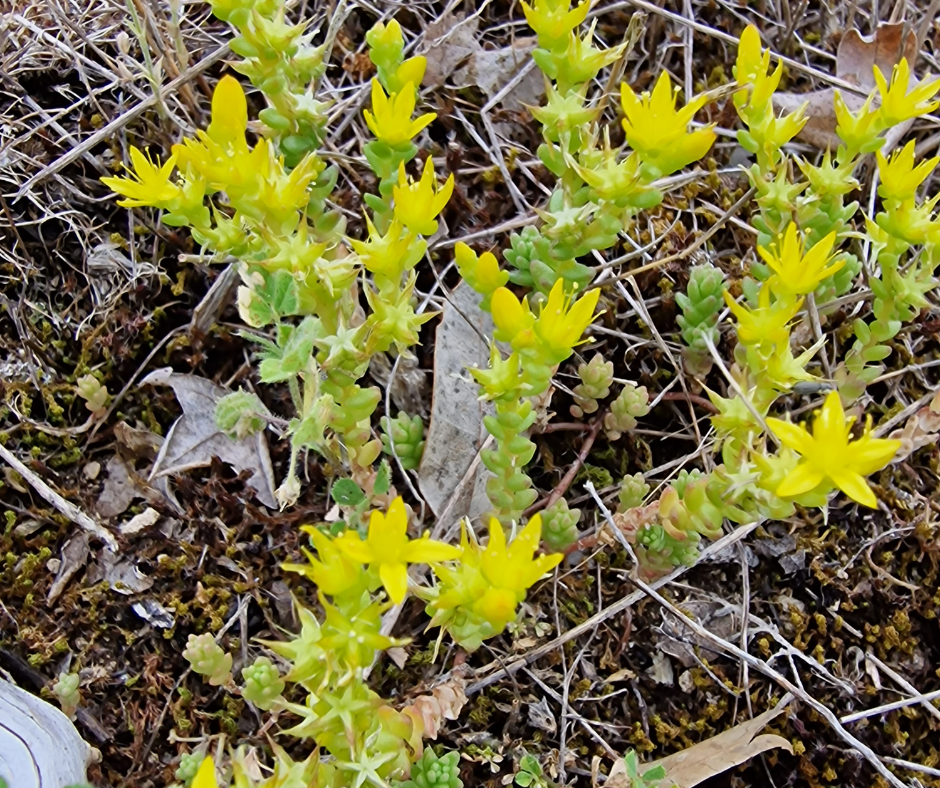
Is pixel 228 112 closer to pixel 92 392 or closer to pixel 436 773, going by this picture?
pixel 92 392

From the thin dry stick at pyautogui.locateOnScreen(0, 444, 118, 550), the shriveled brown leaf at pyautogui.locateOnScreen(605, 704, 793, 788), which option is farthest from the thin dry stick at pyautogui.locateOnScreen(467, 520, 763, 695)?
the thin dry stick at pyautogui.locateOnScreen(0, 444, 118, 550)

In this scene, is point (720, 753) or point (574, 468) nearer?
point (720, 753)

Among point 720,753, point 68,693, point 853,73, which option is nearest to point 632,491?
point 720,753

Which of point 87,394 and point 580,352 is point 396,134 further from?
point 87,394

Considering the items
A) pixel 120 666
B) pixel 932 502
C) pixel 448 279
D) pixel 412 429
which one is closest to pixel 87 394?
pixel 120 666

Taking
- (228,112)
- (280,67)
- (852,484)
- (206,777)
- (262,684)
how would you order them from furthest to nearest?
(280,67)
(262,684)
(228,112)
(852,484)
(206,777)

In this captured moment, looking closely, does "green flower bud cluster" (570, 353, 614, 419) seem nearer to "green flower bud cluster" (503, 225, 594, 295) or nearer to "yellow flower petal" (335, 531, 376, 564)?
"green flower bud cluster" (503, 225, 594, 295)

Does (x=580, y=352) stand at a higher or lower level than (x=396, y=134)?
lower
